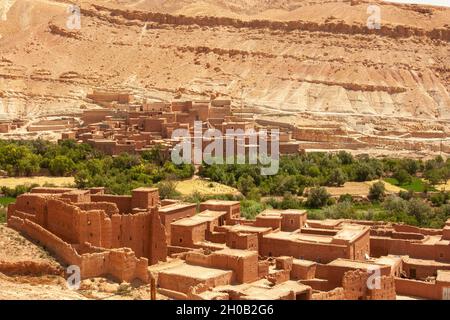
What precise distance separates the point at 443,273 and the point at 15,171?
26796 millimetres

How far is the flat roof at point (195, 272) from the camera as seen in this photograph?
16453 mm

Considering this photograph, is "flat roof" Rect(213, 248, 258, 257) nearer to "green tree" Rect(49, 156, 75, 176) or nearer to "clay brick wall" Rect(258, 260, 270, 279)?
"clay brick wall" Rect(258, 260, 270, 279)

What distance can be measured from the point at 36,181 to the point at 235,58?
34.8 meters

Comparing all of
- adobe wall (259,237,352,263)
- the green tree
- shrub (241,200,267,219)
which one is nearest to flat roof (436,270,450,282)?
adobe wall (259,237,352,263)

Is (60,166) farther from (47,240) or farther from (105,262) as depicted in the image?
(105,262)

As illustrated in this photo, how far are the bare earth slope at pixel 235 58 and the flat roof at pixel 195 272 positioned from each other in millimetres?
39055

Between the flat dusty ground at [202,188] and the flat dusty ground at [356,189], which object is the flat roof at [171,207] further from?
the flat dusty ground at [356,189]

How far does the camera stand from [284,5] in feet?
350

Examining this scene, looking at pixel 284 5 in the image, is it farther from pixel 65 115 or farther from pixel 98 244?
pixel 98 244

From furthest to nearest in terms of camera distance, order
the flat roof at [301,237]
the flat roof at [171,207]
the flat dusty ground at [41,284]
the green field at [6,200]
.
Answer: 1. the green field at [6,200]
2. the flat roof at [171,207]
3. the flat roof at [301,237]
4. the flat dusty ground at [41,284]

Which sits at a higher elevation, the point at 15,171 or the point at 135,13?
the point at 135,13

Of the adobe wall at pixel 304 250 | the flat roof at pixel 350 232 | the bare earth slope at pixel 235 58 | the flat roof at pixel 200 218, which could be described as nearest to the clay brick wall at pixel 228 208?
the flat roof at pixel 200 218

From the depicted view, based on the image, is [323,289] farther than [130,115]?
No
